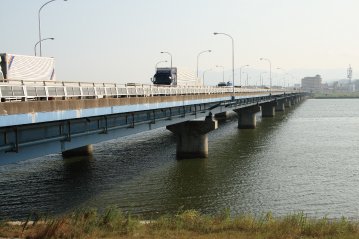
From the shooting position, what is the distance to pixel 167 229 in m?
18.0

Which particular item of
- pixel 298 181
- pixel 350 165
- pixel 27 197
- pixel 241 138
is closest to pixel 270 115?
pixel 241 138

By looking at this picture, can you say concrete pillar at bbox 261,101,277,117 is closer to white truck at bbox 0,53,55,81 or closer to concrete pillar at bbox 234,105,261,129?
concrete pillar at bbox 234,105,261,129

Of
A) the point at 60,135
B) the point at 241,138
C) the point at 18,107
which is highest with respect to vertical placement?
the point at 18,107

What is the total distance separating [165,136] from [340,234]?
54.6 meters

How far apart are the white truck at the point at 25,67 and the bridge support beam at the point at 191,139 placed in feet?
53.2

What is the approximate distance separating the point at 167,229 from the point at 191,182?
1846 centimetres

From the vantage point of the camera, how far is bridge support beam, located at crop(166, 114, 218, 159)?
48656mm

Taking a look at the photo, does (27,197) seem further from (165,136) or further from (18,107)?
(165,136)

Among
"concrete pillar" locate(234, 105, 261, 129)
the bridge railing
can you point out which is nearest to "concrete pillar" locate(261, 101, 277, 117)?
"concrete pillar" locate(234, 105, 261, 129)

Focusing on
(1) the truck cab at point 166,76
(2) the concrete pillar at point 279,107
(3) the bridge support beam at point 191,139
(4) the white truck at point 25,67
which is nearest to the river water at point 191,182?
(3) the bridge support beam at point 191,139

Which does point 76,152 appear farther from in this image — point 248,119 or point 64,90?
point 248,119

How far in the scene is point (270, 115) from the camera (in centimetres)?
12562

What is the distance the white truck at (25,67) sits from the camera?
3098 centimetres

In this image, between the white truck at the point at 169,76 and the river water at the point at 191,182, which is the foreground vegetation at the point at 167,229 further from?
the white truck at the point at 169,76
